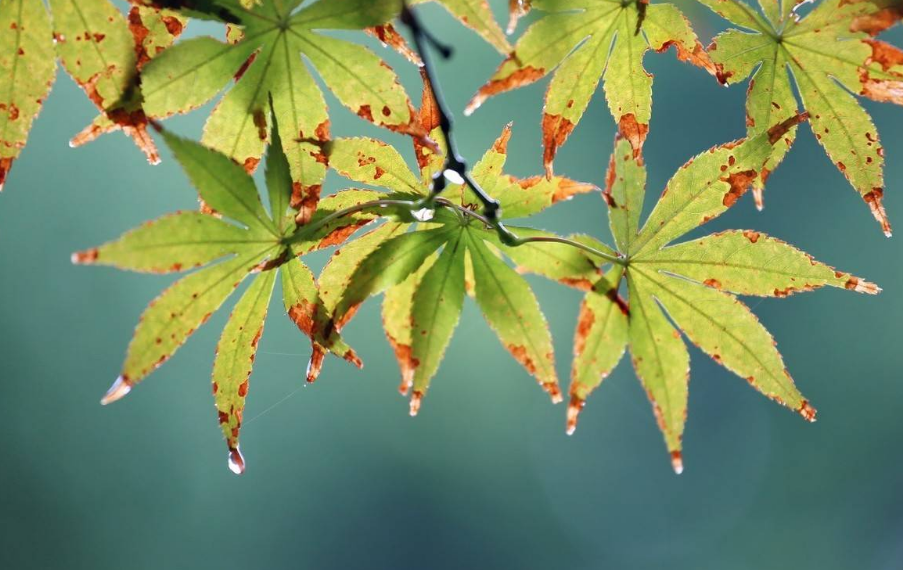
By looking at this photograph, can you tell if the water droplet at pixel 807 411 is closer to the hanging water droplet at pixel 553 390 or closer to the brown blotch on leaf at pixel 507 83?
the hanging water droplet at pixel 553 390

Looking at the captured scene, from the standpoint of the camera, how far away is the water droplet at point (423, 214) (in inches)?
24.5

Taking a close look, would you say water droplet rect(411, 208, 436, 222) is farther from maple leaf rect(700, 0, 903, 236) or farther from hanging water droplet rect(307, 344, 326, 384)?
maple leaf rect(700, 0, 903, 236)

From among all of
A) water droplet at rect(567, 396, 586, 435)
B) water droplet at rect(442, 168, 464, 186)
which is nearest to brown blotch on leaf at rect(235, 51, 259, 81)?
water droplet at rect(442, 168, 464, 186)

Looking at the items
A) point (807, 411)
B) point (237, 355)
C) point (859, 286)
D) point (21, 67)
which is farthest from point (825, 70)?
point (21, 67)

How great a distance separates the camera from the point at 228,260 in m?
0.57

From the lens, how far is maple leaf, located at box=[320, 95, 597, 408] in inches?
24.3

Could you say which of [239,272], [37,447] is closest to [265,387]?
[37,447]

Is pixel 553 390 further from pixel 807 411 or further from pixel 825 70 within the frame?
pixel 825 70

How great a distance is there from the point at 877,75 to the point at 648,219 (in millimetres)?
246

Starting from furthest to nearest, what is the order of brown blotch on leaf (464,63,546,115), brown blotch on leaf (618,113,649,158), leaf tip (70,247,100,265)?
brown blotch on leaf (618,113,649,158), brown blotch on leaf (464,63,546,115), leaf tip (70,247,100,265)

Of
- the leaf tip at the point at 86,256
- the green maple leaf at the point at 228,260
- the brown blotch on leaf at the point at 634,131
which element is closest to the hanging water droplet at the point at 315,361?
the green maple leaf at the point at 228,260

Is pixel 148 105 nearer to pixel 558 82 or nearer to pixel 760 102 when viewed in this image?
pixel 558 82

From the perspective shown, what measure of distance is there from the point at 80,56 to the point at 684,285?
1.91 feet

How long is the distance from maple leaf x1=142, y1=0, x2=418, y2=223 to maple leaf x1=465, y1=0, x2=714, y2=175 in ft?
0.47
